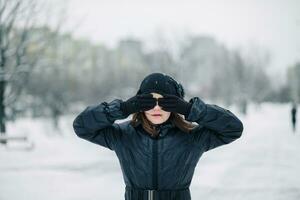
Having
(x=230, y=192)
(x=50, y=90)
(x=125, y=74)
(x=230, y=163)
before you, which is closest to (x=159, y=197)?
(x=230, y=192)

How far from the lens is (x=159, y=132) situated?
8.04 ft

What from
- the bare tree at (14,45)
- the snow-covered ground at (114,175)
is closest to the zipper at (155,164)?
the snow-covered ground at (114,175)

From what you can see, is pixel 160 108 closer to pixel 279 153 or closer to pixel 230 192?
pixel 230 192

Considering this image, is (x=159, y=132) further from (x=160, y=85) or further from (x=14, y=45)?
(x=14, y=45)

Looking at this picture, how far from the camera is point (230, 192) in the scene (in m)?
7.13

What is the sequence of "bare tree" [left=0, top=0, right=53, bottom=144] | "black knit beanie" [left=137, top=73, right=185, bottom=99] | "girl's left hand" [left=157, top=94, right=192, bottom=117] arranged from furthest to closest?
"bare tree" [left=0, top=0, right=53, bottom=144]
"black knit beanie" [left=137, top=73, right=185, bottom=99]
"girl's left hand" [left=157, top=94, right=192, bottom=117]

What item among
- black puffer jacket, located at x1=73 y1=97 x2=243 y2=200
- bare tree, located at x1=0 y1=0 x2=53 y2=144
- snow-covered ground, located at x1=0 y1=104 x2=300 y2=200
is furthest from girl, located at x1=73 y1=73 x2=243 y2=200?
bare tree, located at x1=0 y1=0 x2=53 y2=144

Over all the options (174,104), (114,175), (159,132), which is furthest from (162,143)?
(114,175)

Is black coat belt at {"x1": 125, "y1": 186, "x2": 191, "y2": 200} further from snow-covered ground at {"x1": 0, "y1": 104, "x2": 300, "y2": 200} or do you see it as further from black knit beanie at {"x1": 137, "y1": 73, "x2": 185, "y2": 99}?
snow-covered ground at {"x1": 0, "y1": 104, "x2": 300, "y2": 200}

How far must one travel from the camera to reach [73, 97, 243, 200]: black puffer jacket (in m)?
2.35

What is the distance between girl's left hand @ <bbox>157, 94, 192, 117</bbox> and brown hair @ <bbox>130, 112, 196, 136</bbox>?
15 cm

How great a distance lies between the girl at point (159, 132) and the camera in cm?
233

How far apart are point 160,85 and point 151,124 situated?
21 cm

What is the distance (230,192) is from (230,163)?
3720 millimetres
